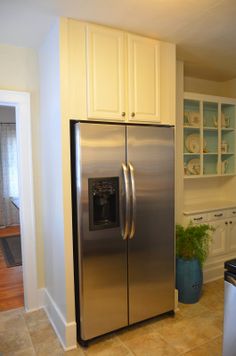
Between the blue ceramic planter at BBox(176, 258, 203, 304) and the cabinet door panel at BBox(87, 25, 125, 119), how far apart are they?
5.27 ft

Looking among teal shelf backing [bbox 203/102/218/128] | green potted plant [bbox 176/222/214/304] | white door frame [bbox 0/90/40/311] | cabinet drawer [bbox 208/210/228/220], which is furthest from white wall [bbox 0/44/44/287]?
teal shelf backing [bbox 203/102/218/128]

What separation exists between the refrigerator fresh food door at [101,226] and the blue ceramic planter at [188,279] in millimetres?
742

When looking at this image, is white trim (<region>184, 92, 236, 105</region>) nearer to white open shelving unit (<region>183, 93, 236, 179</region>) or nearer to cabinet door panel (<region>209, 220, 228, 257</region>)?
white open shelving unit (<region>183, 93, 236, 179</region>)

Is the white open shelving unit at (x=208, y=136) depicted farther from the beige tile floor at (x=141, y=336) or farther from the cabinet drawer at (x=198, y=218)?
the beige tile floor at (x=141, y=336)

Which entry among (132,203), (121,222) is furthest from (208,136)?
(121,222)

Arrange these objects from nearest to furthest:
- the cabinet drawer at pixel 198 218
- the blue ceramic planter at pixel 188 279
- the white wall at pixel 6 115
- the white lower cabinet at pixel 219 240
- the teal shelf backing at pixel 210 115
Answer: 1. the blue ceramic planter at pixel 188 279
2. the cabinet drawer at pixel 198 218
3. the white lower cabinet at pixel 219 240
4. the teal shelf backing at pixel 210 115
5. the white wall at pixel 6 115

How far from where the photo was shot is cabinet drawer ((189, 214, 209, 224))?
10.0 feet

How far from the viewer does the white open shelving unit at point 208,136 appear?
329cm

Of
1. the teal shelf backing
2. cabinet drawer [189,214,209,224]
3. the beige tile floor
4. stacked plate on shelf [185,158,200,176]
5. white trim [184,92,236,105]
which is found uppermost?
white trim [184,92,236,105]

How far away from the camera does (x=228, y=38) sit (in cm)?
239

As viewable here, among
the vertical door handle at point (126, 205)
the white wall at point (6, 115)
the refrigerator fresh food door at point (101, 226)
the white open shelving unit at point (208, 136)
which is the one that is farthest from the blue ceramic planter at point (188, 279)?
the white wall at point (6, 115)

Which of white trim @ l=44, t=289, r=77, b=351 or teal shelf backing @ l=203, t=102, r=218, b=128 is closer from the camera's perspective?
white trim @ l=44, t=289, r=77, b=351

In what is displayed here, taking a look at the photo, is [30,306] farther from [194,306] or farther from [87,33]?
[87,33]

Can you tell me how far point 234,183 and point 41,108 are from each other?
8.89 feet
